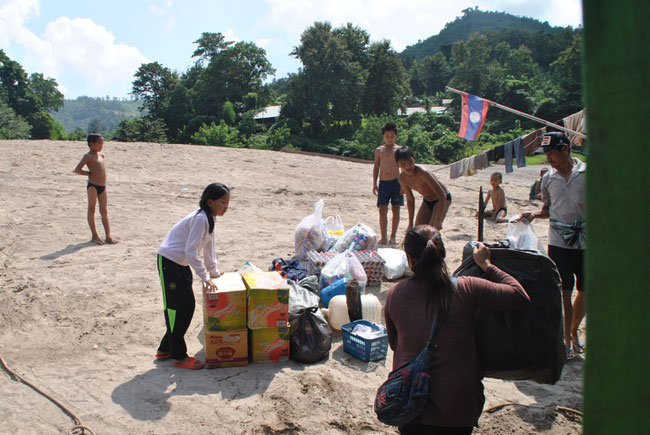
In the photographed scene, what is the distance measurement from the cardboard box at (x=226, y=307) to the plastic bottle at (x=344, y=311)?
100cm

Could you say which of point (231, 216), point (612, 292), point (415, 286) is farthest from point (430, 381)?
point (231, 216)

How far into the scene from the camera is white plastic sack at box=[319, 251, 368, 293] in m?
5.13

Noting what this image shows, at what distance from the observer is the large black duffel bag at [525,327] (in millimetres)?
2266

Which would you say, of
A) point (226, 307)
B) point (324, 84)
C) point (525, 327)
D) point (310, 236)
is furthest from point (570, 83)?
point (525, 327)

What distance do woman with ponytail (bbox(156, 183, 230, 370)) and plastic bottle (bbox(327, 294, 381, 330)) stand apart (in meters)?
1.29

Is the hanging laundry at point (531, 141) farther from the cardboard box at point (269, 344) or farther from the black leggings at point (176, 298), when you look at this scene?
the black leggings at point (176, 298)

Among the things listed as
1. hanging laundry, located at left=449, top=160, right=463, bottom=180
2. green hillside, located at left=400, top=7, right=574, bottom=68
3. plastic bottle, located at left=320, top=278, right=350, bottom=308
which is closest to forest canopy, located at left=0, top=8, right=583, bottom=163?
hanging laundry, located at left=449, top=160, right=463, bottom=180

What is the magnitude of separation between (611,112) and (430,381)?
1557 millimetres

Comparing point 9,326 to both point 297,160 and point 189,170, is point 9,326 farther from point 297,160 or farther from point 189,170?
point 297,160

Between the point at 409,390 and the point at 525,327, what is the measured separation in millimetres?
713

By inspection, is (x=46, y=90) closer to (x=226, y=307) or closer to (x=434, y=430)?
(x=226, y=307)

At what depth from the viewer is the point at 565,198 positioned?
383 centimetres

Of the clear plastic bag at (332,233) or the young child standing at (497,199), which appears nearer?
the clear plastic bag at (332,233)

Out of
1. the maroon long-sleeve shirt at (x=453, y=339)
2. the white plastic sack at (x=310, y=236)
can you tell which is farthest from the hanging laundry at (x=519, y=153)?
the maroon long-sleeve shirt at (x=453, y=339)
